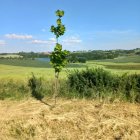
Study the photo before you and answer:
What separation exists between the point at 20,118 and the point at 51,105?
8.14 ft

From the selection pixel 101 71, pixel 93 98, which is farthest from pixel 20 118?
pixel 101 71

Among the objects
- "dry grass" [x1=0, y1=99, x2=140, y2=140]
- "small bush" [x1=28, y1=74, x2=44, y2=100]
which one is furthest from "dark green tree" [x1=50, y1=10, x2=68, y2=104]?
"small bush" [x1=28, y1=74, x2=44, y2=100]

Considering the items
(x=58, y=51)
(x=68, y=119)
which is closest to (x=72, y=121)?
(x=68, y=119)

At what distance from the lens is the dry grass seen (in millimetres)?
9266

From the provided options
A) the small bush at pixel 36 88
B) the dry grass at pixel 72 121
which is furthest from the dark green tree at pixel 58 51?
the small bush at pixel 36 88

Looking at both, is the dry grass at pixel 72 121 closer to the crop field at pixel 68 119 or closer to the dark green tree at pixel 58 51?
the crop field at pixel 68 119

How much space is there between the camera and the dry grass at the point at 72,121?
30.4 feet

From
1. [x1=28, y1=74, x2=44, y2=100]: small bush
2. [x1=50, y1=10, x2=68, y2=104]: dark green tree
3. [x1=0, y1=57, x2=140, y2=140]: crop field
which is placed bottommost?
[x1=0, y1=57, x2=140, y2=140]: crop field

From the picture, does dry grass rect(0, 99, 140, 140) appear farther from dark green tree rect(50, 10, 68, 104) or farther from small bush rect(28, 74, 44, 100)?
small bush rect(28, 74, 44, 100)

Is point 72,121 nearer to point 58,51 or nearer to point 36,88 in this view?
point 58,51

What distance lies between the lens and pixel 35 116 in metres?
11.6

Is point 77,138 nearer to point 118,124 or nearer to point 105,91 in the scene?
point 118,124

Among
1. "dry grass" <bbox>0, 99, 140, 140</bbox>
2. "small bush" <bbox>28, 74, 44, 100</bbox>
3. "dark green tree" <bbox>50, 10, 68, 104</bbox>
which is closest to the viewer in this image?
"dry grass" <bbox>0, 99, 140, 140</bbox>

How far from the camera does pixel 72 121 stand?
10.6 m
